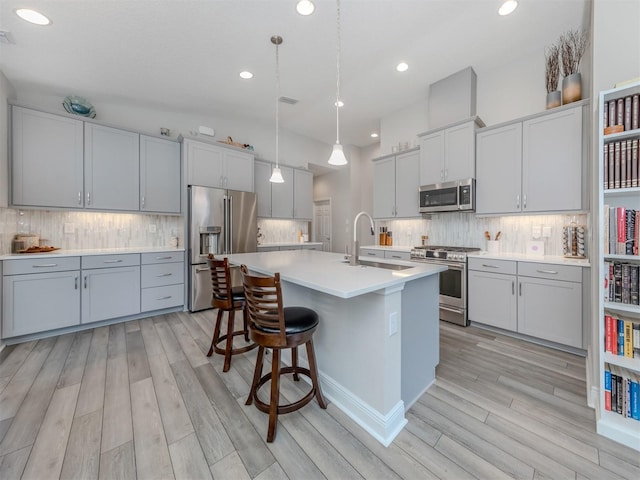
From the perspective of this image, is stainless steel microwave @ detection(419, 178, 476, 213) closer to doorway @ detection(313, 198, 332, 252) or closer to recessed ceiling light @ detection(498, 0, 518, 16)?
recessed ceiling light @ detection(498, 0, 518, 16)

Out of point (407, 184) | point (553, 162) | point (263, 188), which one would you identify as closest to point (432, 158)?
point (407, 184)

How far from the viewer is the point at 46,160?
10.3 feet

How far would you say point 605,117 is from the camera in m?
1.59

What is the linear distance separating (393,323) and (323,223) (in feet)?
18.4

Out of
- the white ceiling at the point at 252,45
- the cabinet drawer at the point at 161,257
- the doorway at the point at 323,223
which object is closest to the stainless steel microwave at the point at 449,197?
the white ceiling at the point at 252,45

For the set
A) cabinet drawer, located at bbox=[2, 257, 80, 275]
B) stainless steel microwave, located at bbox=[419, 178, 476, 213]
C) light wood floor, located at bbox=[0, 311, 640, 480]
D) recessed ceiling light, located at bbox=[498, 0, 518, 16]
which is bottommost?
light wood floor, located at bbox=[0, 311, 640, 480]

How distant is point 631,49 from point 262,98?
3896 millimetres

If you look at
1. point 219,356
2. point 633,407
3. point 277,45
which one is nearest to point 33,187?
point 219,356

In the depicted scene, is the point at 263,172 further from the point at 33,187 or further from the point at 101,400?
the point at 101,400

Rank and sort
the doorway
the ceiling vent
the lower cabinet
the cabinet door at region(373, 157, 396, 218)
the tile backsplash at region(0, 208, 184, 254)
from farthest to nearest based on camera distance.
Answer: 1. the doorway
2. the cabinet door at region(373, 157, 396, 218)
3. the ceiling vent
4. the tile backsplash at region(0, 208, 184, 254)
5. the lower cabinet

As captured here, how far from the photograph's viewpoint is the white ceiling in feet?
7.86

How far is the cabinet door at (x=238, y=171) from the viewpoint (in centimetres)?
431

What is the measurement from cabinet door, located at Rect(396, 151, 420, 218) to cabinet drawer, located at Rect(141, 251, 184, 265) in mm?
3552

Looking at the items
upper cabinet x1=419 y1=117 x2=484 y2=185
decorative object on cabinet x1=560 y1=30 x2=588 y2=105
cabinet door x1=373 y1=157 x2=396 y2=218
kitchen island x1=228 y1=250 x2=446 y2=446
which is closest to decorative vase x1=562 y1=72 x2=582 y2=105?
decorative object on cabinet x1=560 y1=30 x2=588 y2=105
